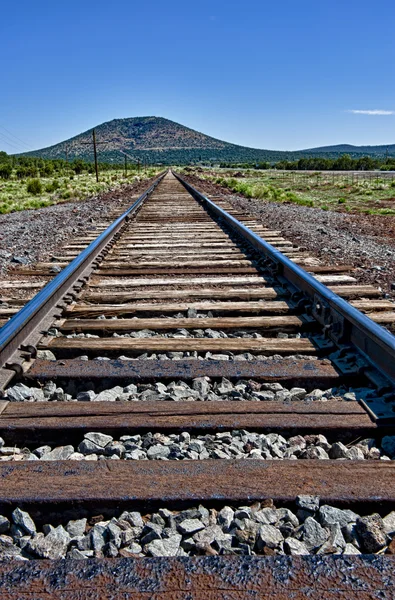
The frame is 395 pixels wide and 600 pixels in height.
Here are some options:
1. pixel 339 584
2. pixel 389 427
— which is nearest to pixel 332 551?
pixel 339 584

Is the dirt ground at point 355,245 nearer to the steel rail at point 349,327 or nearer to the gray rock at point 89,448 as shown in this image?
the steel rail at point 349,327

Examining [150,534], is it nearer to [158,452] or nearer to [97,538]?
[97,538]

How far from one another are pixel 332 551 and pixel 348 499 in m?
0.20

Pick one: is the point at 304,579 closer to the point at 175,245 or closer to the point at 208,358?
the point at 208,358

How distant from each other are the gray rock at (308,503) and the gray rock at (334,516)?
2 cm

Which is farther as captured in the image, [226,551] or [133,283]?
[133,283]

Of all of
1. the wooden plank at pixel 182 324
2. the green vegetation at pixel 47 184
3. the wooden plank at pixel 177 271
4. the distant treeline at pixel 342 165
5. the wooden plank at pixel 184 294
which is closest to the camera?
the wooden plank at pixel 182 324

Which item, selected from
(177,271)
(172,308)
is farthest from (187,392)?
(177,271)

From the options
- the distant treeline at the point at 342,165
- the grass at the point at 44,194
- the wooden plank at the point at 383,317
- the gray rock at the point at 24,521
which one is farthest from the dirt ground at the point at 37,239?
the distant treeline at the point at 342,165

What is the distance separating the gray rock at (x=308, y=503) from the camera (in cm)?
157

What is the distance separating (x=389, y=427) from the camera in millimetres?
2041

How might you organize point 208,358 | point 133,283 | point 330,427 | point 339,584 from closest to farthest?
point 339,584
point 330,427
point 208,358
point 133,283

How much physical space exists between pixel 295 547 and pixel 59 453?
3.01ft

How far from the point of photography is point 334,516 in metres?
1.54
